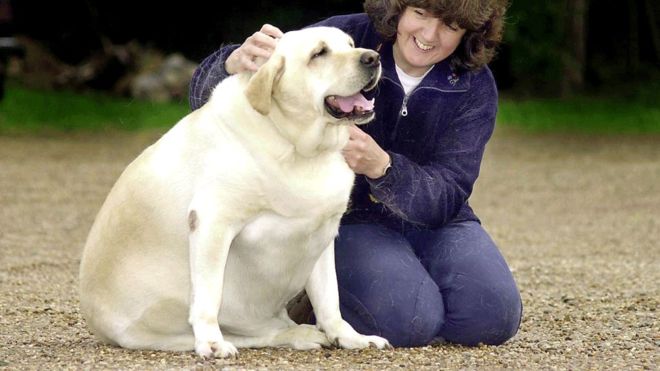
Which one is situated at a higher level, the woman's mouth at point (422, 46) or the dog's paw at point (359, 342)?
the woman's mouth at point (422, 46)

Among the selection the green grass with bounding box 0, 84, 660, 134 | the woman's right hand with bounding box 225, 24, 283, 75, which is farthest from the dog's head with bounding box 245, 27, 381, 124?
the green grass with bounding box 0, 84, 660, 134

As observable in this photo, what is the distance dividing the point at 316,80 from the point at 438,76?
1.02 metres

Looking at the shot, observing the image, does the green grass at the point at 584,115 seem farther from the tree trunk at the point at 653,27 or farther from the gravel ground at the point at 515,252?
the tree trunk at the point at 653,27

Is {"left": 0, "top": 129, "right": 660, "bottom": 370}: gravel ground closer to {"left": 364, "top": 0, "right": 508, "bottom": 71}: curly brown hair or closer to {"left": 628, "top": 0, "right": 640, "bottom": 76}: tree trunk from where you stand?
{"left": 364, "top": 0, "right": 508, "bottom": 71}: curly brown hair

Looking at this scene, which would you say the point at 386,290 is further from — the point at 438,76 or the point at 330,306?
the point at 438,76

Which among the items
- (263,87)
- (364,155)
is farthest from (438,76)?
(263,87)

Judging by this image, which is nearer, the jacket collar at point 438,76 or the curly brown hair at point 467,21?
the curly brown hair at point 467,21

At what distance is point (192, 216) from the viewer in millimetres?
4102

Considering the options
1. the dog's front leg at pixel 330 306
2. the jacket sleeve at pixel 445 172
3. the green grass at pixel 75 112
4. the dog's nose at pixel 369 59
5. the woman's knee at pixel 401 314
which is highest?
the dog's nose at pixel 369 59

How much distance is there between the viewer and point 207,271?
4062 mm

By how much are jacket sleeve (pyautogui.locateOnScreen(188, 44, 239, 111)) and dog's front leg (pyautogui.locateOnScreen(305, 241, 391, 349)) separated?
0.90 metres

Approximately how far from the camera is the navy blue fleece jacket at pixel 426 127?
4.86 metres

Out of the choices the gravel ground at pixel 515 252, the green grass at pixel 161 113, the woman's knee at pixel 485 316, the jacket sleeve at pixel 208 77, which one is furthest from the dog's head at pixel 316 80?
the green grass at pixel 161 113

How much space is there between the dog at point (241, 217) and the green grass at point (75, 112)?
10716 millimetres
